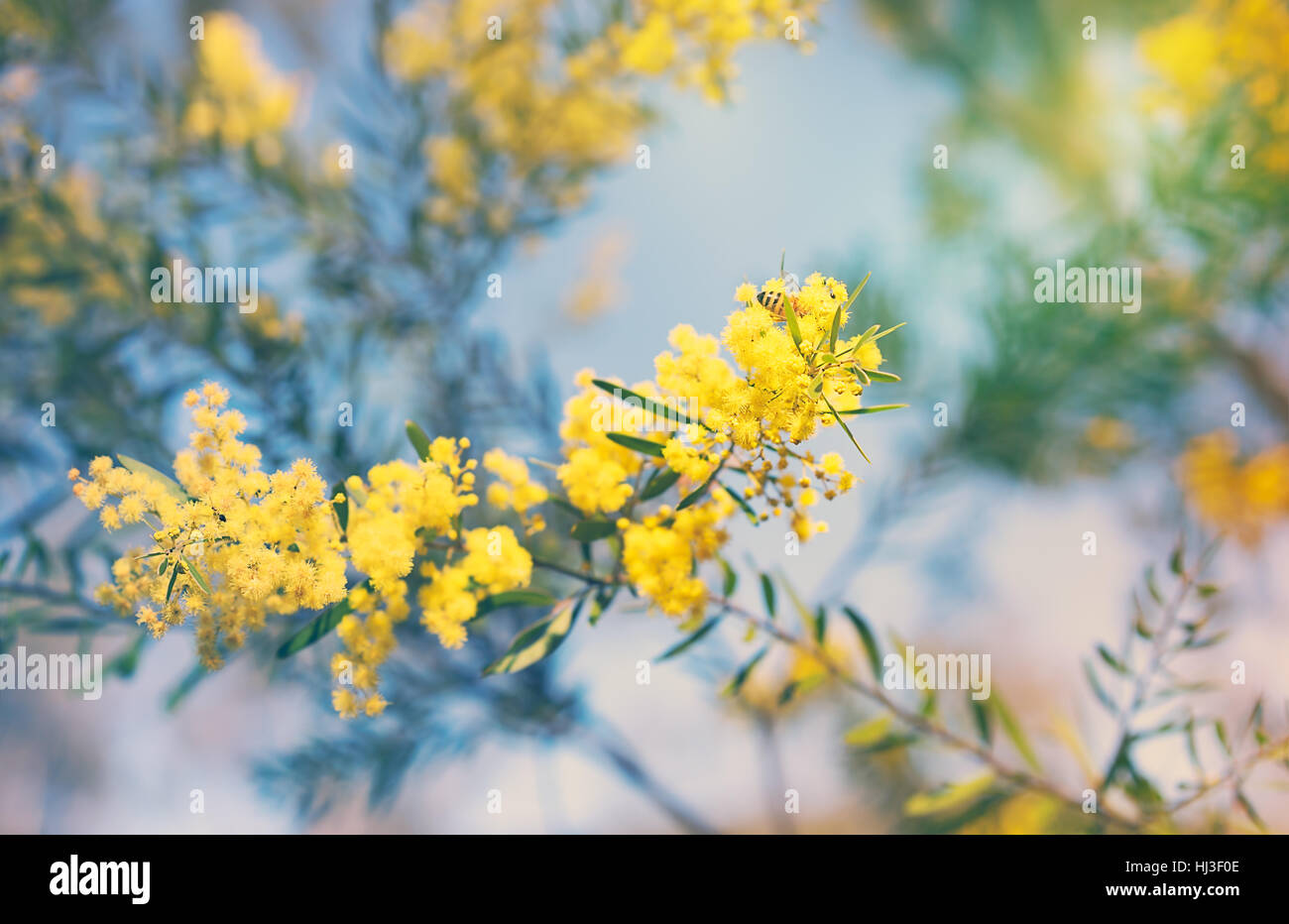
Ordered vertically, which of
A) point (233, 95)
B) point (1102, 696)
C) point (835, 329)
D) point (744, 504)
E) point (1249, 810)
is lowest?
point (1249, 810)

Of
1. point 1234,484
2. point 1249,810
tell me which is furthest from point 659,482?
point 1234,484

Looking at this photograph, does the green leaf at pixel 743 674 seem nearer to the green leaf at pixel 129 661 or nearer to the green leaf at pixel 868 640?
the green leaf at pixel 868 640

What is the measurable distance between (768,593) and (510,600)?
283mm

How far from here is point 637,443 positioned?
0.51 m

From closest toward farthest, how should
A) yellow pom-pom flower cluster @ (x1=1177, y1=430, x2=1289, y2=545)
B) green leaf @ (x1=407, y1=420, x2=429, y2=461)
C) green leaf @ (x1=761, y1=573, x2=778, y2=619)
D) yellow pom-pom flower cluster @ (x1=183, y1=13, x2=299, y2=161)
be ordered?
green leaf @ (x1=407, y1=420, x2=429, y2=461), green leaf @ (x1=761, y1=573, x2=778, y2=619), yellow pom-pom flower cluster @ (x1=183, y1=13, x2=299, y2=161), yellow pom-pom flower cluster @ (x1=1177, y1=430, x2=1289, y2=545)

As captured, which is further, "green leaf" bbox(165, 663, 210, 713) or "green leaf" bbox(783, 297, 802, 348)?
"green leaf" bbox(165, 663, 210, 713)

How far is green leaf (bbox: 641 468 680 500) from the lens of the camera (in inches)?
21.1

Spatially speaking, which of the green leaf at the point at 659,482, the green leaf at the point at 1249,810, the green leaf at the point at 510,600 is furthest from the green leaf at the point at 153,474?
the green leaf at the point at 1249,810

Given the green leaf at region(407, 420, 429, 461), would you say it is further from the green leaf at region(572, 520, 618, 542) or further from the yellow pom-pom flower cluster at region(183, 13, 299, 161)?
the yellow pom-pom flower cluster at region(183, 13, 299, 161)

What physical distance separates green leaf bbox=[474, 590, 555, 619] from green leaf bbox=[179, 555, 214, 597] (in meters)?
0.21

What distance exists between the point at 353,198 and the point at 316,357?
377 millimetres

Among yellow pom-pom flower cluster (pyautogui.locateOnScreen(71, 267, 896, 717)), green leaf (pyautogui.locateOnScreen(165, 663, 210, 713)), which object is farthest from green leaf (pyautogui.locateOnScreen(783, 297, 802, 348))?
green leaf (pyautogui.locateOnScreen(165, 663, 210, 713))

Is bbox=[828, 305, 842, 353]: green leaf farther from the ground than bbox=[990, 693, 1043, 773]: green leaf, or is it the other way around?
bbox=[828, 305, 842, 353]: green leaf

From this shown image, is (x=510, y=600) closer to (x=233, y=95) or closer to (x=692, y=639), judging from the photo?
(x=692, y=639)
